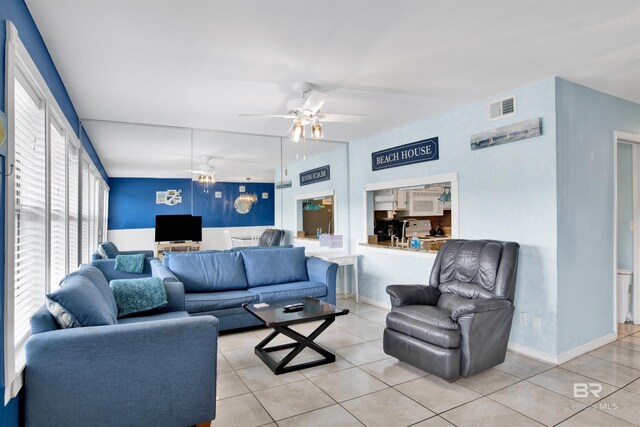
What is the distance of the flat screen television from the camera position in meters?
4.63

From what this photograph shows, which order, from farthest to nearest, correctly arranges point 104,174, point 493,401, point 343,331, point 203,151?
point 104,174 < point 203,151 < point 343,331 < point 493,401

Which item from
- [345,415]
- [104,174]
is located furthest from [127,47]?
[104,174]

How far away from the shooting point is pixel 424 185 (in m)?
4.61

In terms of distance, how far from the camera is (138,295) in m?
3.18

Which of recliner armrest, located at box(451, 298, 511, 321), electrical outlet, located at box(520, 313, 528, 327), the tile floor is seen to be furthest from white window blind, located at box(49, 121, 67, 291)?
electrical outlet, located at box(520, 313, 528, 327)

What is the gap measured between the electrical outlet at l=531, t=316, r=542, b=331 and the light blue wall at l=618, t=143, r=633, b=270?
6.49ft

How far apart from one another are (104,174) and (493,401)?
6.08m

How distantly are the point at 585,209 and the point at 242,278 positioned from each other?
3769 millimetres

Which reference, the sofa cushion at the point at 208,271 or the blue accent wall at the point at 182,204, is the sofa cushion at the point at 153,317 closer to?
the sofa cushion at the point at 208,271

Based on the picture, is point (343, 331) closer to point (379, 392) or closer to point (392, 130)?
point (379, 392)

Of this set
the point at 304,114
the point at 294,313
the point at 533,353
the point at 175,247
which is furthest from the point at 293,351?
the point at 175,247

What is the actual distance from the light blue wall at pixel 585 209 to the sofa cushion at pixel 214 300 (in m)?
3.13

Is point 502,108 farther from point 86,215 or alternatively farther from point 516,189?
point 86,215

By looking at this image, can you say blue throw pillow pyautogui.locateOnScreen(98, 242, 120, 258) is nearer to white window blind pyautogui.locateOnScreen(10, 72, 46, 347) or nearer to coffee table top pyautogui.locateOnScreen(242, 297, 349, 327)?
white window blind pyautogui.locateOnScreen(10, 72, 46, 347)
